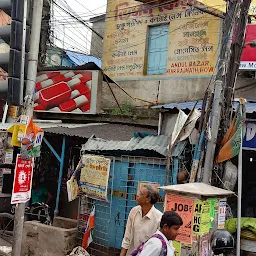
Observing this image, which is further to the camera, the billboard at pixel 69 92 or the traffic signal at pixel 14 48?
the billboard at pixel 69 92

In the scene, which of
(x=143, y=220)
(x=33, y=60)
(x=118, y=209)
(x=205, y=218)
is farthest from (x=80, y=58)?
(x=143, y=220)

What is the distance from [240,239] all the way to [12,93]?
4173 mm

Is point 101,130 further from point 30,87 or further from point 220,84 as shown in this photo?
point 220,84

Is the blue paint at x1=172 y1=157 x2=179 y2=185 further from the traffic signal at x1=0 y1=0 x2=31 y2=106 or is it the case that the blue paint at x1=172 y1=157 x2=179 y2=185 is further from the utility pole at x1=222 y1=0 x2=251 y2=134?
the traffic signal at x1=0 y1=0 x2=31 y2=106

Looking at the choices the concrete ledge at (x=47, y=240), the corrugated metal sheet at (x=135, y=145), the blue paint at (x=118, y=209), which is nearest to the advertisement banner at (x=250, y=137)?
the corrugated metal sheet at (x=135, y=145)

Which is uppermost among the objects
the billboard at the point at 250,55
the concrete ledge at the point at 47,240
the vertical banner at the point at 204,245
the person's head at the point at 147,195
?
the billboard at the point at 250,55

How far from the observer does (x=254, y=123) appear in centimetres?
724

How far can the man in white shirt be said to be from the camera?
3.56m

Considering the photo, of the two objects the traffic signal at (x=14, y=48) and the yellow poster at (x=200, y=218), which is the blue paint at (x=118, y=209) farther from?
the yellow poster at (x=200, y=218)

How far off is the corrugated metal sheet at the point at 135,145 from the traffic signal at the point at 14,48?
8.15ft

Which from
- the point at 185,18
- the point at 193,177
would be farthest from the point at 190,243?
the point at 185,18

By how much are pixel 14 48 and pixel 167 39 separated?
782 cm

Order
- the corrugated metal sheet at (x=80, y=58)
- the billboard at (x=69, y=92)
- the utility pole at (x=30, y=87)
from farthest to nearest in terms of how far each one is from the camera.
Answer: the corrugated metal sheet at (x=80, y=58)
the billboard at (x=69, y=92)
the utility pole at (x=30, y=87)

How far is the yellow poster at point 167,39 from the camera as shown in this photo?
11.8 m
